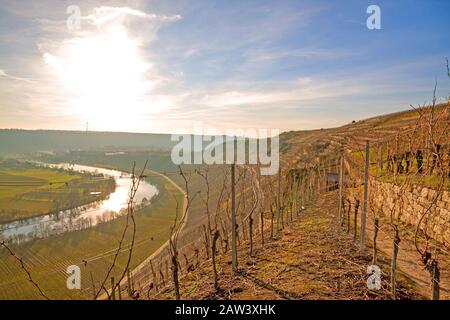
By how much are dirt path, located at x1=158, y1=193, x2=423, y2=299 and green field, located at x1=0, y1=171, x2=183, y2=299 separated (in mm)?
24748

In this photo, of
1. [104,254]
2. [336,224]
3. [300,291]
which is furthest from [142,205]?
[300,291]

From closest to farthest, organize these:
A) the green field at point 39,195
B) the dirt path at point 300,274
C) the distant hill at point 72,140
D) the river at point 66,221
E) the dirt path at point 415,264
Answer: the dirt path at point 300,274 < the dirt path at point 415,264 < the river at point 66,221 < the green field at point 39,195 < the distant hill at point 72,140

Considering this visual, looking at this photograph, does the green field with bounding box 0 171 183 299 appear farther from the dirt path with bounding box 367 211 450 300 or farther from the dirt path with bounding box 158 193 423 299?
the dirt path with bounding box 367 211 450 300

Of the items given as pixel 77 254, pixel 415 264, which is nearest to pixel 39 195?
pixel 77 254

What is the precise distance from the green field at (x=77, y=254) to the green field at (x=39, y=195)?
7.90 meters

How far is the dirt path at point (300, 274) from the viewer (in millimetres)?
5195

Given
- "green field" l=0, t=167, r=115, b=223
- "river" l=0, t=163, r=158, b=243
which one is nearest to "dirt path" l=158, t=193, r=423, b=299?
"river" l=0, t=163, r=158, b=243

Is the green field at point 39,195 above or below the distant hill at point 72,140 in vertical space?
below

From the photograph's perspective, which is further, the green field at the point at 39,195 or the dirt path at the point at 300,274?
the green field at the point at 39,195

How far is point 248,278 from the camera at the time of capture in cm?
617

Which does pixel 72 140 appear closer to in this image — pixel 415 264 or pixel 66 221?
pixel 66 221

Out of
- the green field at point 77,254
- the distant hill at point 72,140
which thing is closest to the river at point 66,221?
the green field at point 77,254

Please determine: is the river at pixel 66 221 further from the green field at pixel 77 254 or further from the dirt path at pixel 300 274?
the dirt path at pixel 300 274
